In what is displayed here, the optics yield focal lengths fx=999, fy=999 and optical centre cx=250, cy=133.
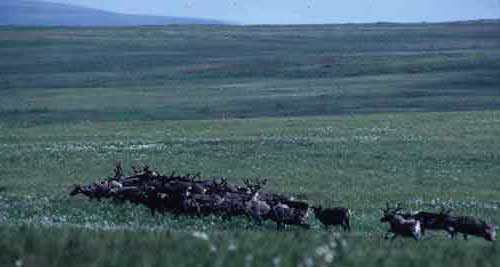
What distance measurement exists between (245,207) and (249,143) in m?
21.2

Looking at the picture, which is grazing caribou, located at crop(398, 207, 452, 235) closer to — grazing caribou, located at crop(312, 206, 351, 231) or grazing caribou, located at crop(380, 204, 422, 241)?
grazing caribou, located at crop(380, 204, 422, 241)

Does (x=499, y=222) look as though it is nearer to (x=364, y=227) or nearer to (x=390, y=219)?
(x=364, y=227)

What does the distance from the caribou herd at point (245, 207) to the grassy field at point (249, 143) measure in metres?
0.30

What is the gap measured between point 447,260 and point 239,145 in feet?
89.2

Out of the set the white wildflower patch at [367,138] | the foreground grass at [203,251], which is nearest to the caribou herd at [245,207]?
the foreground grass at [203,251]

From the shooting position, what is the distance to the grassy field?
30.6 feet

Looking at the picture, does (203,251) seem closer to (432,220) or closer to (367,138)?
(432,220)

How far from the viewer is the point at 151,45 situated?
5113 inches

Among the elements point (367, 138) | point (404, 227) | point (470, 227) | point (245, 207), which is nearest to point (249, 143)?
point (367, 138)

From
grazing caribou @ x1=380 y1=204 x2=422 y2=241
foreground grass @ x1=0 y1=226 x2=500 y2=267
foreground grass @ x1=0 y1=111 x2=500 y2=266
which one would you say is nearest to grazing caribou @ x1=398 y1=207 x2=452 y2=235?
foreground grass @ x1=0 y1=111 x2=500 y2=266

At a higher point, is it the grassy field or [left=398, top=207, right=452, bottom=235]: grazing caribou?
[left=398, top=207, right=452, bottom=235]: grazing caribou

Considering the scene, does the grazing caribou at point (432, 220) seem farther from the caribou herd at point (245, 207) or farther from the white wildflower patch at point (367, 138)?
the white wildflower patch at point (367, 138)

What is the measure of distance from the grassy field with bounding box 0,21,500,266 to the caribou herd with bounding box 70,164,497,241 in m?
0.30

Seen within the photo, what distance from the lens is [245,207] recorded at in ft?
50.8
